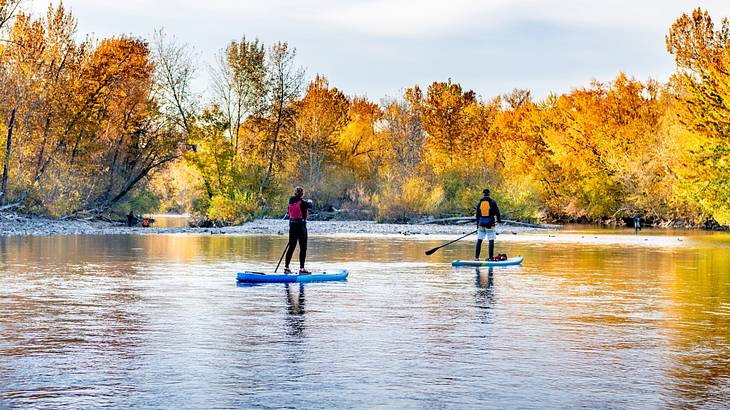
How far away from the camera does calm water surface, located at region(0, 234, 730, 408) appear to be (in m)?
8.91

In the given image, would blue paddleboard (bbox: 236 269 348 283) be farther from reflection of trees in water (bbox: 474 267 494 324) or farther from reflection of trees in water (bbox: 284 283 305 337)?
reflection of trees in water (bbox: 474 267 494 324)

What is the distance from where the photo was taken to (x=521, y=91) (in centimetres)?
9444

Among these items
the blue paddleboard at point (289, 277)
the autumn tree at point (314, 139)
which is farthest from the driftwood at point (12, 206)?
the blue paddleboard at point (289, 277)

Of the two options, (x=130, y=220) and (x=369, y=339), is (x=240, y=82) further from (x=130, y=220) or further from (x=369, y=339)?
(x=369, y=339)

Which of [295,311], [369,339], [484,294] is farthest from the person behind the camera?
[484,294]

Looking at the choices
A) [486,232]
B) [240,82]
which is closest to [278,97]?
[240,82]

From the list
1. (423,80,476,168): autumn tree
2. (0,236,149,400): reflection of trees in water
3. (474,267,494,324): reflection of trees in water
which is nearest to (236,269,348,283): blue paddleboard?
(0,236,149,400): reflection of trees in water

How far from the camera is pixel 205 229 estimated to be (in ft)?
171

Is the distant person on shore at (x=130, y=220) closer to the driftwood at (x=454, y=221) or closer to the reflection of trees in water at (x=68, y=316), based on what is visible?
the driftwood at (x=454, y=221)

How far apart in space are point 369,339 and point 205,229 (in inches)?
1614

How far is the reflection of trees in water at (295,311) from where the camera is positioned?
13.0 m

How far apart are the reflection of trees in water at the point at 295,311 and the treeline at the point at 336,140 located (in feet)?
92.3

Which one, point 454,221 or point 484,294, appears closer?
point 484,294

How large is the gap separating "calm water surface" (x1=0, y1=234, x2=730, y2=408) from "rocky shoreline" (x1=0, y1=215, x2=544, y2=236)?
24.1 meters
